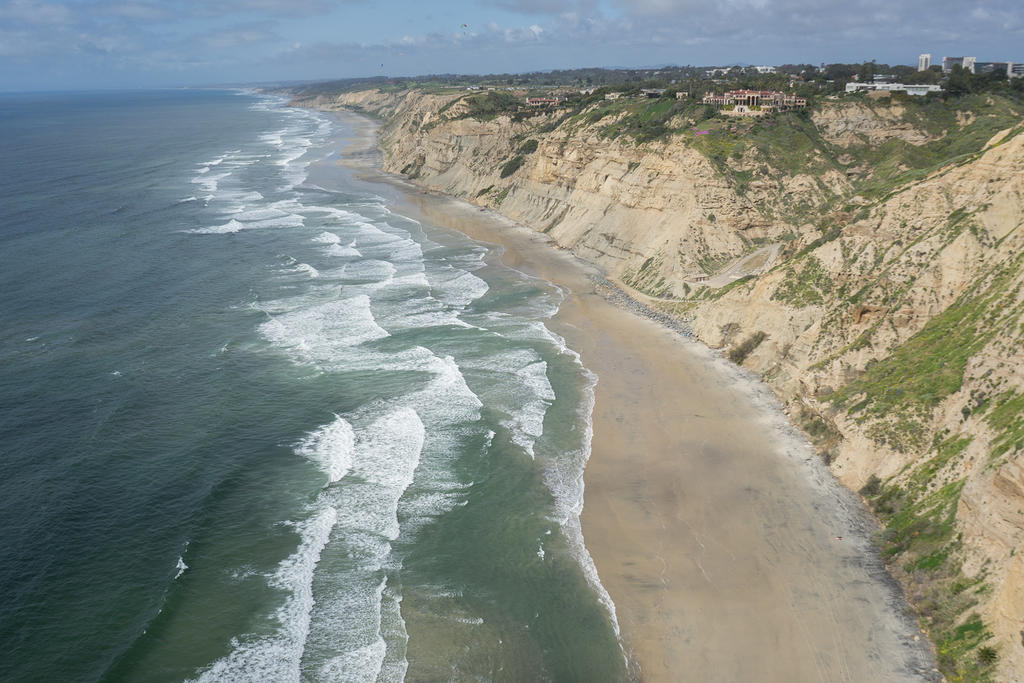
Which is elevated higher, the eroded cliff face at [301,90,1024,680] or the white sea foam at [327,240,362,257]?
the eroded cliff face at [301,90,1024,680]

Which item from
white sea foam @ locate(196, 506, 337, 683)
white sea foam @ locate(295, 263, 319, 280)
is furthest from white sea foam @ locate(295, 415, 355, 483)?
white sea foam @ locate(295, 263, 319, 280)

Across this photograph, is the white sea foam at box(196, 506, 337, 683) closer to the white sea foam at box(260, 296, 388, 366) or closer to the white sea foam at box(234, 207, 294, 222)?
the white sea foam at box(260, 296, 388, 366)

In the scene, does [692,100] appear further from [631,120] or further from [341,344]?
[341,344]

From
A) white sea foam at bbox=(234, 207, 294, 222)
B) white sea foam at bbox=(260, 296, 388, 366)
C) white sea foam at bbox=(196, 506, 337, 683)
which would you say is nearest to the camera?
white sea foam at bbox=(196, 506, 337, 683)

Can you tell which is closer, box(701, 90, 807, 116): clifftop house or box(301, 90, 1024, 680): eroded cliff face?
box(301, 90, 1024, 680): eroded cliff face

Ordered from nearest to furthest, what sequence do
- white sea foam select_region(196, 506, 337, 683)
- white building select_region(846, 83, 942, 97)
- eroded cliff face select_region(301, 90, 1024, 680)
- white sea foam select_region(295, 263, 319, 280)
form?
white sea foam select_region(196, 506, 337, 683)
eroded cliff face select_region(301, 90, 1024, 680)
white sea foam select_region(295, 263, 319, 280)
white building select_region(846, 83, 942, 97)

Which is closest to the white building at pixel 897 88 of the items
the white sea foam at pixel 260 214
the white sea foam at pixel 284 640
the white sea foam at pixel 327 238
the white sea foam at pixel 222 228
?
the white sea foam at pixel 327 238

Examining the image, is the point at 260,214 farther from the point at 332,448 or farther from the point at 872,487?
the point at 872,487

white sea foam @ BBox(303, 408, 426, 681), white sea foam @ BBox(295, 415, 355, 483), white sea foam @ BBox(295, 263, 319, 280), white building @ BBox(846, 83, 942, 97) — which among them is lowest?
white sea foam @ BBox(295, 263, 319, 280)

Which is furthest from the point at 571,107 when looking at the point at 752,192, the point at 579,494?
the point at 579,494

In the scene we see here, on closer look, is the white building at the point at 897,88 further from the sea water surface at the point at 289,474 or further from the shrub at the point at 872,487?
the shrub at the point at 872,487
